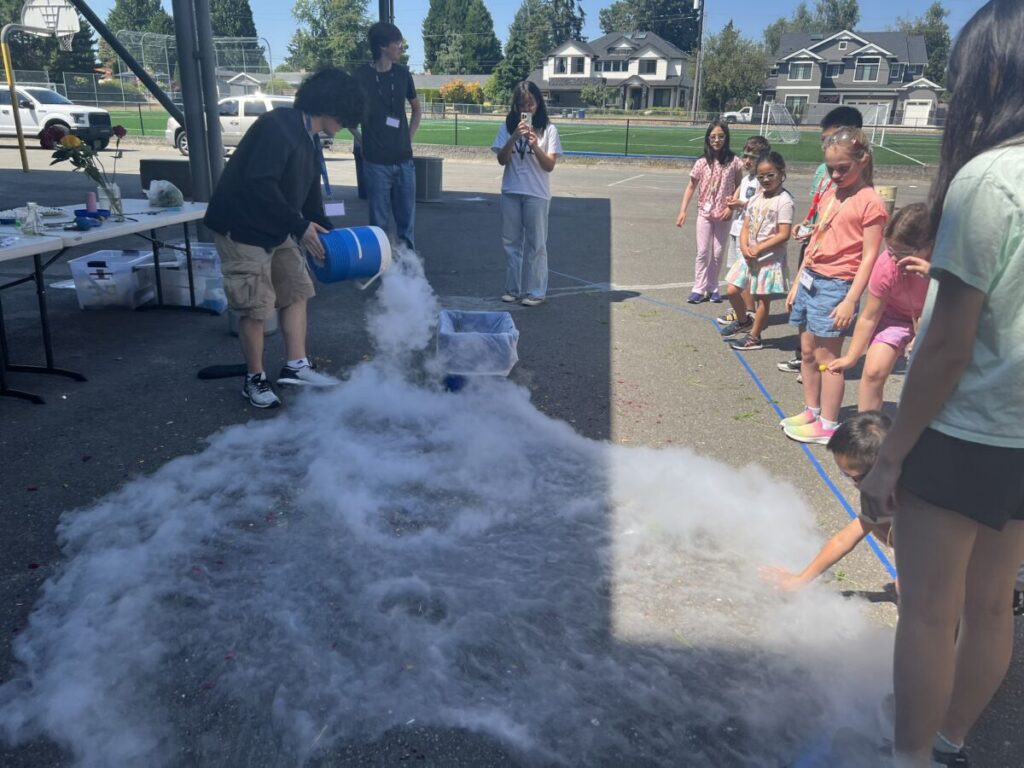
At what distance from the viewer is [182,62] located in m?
6.04

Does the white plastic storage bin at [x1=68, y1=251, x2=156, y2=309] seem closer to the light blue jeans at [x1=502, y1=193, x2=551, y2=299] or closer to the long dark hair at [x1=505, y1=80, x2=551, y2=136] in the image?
the light blue jeans at [x1=502, y1=193, x2=551, y2=299]

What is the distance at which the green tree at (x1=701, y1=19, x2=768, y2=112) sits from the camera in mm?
53875

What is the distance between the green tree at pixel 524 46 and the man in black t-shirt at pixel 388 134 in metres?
44.3

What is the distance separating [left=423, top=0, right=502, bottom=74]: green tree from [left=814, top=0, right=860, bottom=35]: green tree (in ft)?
142

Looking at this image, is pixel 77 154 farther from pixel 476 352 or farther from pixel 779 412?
pixel 779 412

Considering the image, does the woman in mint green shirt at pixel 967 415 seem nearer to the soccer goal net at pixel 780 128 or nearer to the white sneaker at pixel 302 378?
the white sneaker at pixel 302 378

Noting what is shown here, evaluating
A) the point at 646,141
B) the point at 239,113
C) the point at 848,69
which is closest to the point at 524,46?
the point at 848,69

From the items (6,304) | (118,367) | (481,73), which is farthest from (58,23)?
(481,73)

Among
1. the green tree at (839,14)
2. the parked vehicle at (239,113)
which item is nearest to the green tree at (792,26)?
the green tree at (839,14)

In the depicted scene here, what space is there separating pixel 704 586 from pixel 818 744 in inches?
30.9

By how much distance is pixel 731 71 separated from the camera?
53688 mm

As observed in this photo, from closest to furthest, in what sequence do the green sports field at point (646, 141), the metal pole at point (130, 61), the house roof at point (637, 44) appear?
the metal pole at point (130, 61), the green sports field at point (646, 141), the house roof at point (637, 44)

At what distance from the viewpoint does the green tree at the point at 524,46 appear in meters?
67.6

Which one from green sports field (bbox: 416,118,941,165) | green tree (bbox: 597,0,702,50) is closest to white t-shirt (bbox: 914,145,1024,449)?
green sports field (bbox: 416,118,941,165)
